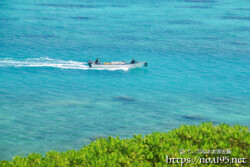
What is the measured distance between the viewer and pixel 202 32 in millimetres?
108688

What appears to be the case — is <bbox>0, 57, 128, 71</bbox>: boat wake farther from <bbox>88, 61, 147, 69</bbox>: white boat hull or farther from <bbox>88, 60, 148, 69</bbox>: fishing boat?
<bbox>88, 60, 148, 69</bbox>: fishing boat

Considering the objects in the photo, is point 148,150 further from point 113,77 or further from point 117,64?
point 117,64

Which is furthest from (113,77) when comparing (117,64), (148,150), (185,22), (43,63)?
(185,22)

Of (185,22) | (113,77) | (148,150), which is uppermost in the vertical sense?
(185,22)

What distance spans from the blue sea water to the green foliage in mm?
21446

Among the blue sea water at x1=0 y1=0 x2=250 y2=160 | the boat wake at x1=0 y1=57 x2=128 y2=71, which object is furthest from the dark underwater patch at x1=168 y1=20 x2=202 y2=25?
the boat wake at x1=0 y1=57 x2=128 y2=71

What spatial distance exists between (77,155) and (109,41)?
77.6 meters

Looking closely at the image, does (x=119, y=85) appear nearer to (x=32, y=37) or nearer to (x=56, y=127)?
(x=56, y=127)

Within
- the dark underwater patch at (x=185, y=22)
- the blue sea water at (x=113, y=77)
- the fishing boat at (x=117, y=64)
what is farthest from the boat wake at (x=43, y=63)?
the dark underwater patch at (x=185, y=22)

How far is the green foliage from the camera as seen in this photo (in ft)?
65.1

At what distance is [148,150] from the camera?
2147 centimetres

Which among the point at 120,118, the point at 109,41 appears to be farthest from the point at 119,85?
the point at 109,41

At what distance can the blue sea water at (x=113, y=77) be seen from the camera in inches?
1927

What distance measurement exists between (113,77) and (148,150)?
50.6 meters
